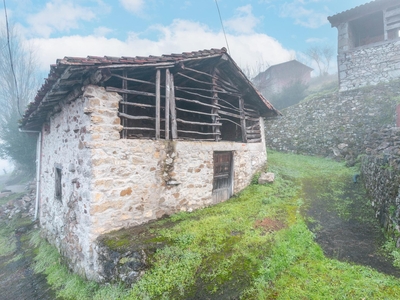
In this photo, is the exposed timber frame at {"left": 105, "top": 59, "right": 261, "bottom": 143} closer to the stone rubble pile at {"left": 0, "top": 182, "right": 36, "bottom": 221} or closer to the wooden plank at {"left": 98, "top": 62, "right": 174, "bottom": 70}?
the wooden plank at {"left": 98, "top": 62, "right": 174, "bottom": 70}

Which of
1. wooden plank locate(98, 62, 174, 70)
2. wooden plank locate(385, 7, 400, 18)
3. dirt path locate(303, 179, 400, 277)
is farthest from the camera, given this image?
wooden plank locate(385, 7, 400, 18)

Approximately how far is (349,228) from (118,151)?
592 cm

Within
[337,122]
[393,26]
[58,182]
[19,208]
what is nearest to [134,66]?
[58,182]

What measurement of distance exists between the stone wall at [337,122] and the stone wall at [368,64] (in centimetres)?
70

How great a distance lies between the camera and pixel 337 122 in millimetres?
13398

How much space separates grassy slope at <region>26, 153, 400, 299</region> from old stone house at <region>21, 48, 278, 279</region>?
663 mm

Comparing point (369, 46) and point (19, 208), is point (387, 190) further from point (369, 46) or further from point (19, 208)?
point (19, 208)

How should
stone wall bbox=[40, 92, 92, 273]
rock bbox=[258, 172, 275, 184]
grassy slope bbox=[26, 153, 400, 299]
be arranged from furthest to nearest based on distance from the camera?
rock bbox=[258, 172, 275, 184], stone wall bbox=[40, 92, 92, 273], grassy slope bbox=[26, 153, 400, 299]

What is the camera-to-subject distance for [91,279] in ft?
15.4

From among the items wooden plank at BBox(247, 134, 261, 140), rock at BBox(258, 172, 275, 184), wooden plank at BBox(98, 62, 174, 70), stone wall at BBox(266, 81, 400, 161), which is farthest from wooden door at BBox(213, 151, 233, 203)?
stone wall at BBox(266, 81, 400, 161)

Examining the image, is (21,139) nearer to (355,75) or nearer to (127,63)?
(127,63)

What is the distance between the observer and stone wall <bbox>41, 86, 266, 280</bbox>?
4.78 metres

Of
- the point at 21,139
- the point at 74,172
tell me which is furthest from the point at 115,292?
the point at 21,139

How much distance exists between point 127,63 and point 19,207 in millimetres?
11538
